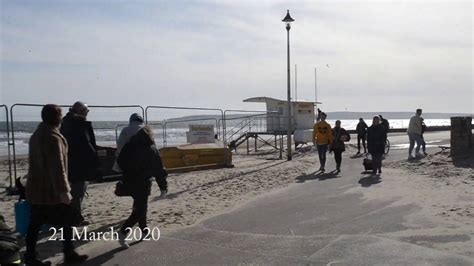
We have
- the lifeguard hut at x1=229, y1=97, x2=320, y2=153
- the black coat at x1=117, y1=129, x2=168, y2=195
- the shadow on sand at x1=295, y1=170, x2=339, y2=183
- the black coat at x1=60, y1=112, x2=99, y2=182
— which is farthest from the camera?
the lifeguard hut at x1=229, y1=97, x2=320, y2=153

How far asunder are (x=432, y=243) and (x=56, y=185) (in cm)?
447

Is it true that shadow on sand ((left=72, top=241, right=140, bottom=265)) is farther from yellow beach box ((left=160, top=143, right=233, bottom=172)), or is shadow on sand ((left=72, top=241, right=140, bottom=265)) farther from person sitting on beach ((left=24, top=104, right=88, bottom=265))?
yellow beach box ((left=160, top=143, right=233, bottom=172))

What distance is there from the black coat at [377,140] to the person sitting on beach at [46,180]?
946cm

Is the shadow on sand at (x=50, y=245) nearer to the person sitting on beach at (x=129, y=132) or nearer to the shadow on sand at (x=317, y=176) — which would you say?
the person sitting on beach at (x=129, y=132)

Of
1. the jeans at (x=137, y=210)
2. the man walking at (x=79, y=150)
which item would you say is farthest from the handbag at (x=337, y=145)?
the man walking at (x=79, y=150)

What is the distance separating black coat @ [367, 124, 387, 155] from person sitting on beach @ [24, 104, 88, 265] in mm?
9462

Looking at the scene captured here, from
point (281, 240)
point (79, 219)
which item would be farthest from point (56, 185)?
point (281, 240)

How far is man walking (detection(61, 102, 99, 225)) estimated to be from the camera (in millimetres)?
6516

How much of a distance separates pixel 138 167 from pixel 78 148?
0.85 metres

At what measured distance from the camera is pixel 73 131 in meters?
6.54

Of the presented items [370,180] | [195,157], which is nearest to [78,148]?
[370,180]

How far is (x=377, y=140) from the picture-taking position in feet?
43.1

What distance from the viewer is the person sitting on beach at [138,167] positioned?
21.1ft

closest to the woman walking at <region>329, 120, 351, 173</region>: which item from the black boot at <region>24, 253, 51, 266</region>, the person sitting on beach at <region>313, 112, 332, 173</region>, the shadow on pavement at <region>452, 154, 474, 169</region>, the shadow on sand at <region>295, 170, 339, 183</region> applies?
the person sitting on beach at <region>313, 112, 332, 173</region>
